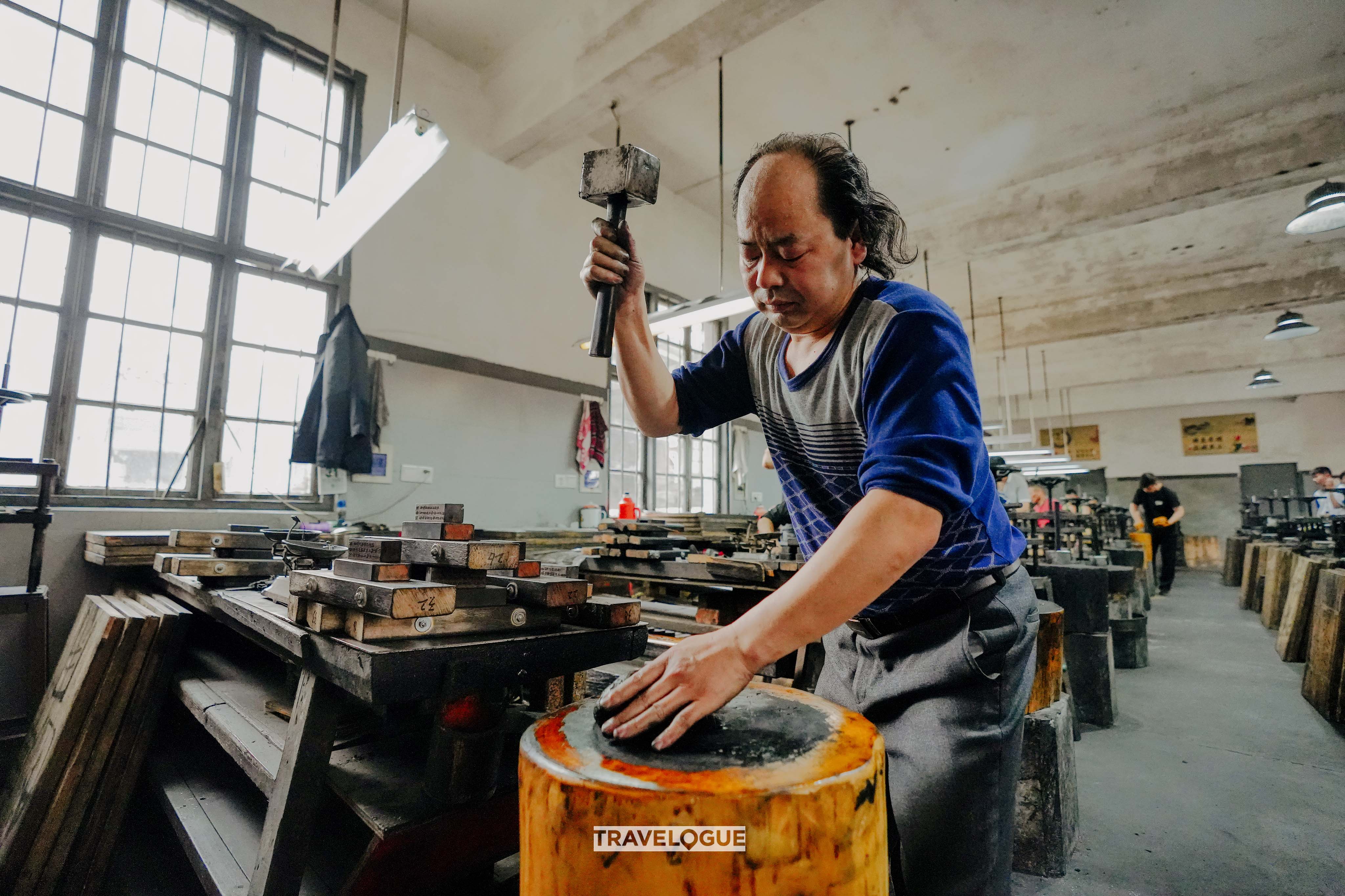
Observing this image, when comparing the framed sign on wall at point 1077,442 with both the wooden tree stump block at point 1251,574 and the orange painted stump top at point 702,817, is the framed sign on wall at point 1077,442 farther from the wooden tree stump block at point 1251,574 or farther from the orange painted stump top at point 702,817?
the orange painted stump top at point 702,817

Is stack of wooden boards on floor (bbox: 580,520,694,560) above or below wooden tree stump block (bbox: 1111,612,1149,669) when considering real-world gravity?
above

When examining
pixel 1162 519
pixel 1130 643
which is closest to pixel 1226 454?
pixel 1162 519

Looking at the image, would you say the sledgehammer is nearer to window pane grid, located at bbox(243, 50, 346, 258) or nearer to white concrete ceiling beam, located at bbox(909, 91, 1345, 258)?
window pane grid, located at bbox(243, 50, 346, 258)

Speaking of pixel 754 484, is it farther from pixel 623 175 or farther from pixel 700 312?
pixel 623 175

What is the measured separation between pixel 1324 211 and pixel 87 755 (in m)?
7.74

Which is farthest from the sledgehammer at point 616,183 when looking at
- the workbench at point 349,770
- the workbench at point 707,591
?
the workbench at point 707,591

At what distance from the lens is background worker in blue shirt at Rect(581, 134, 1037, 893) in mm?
831

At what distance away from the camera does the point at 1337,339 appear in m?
10.4

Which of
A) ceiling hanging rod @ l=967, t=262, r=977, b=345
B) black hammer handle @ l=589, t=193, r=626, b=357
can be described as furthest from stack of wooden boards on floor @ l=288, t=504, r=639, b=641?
ceiling hanging rod @ l=967, t=262, r=977, b=345

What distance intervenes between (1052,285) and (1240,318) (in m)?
3.63

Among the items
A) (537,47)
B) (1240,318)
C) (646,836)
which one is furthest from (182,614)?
(1240,318)

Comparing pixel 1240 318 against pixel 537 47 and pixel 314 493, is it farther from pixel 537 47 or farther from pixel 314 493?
pixel 314 493

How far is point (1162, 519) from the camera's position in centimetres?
907

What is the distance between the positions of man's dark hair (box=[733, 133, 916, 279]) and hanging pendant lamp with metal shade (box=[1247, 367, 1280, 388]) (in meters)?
13.6
